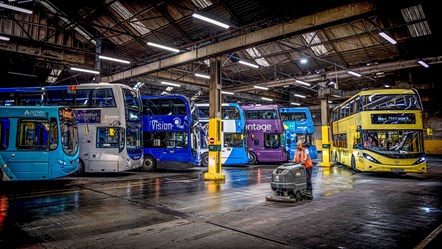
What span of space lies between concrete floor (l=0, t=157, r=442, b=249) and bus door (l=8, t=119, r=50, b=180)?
29.3 inches

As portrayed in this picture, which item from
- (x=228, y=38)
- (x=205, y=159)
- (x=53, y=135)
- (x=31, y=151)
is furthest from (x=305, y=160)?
(x=205, y=159)

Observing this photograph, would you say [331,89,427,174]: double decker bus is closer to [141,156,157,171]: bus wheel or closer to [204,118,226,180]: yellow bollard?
[204,118,226,180]: yellow bollard

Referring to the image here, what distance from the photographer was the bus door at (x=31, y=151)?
9.05m

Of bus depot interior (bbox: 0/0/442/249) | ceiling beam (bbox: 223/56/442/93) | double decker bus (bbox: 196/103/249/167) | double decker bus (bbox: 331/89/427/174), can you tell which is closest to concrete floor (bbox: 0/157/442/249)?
bus depot interior (bbox: 0/0/442/249)

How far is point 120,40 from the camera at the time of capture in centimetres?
1641

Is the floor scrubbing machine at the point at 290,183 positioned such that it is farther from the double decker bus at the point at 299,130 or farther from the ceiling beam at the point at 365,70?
the double decker bus at the point at 299,130

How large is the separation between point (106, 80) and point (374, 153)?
54.9ft

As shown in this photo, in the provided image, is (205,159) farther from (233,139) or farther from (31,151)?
(31,151)

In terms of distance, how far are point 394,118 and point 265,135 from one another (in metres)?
8.49

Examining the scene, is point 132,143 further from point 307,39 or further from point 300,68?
point 300,68

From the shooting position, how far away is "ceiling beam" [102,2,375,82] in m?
8.31

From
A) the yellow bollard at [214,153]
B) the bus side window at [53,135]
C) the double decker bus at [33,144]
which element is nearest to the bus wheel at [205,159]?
the yellow bollard at [214,153]

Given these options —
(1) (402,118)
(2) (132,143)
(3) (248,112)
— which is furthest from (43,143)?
(1) (402,118)

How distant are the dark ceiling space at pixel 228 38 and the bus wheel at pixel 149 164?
504 cm
